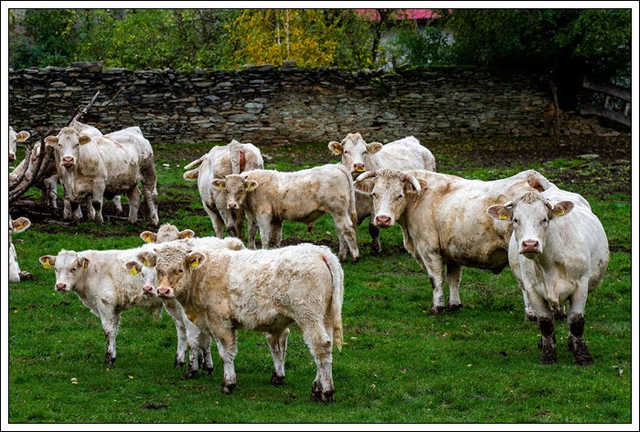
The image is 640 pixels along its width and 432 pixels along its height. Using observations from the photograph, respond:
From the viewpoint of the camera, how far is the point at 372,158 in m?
18.0

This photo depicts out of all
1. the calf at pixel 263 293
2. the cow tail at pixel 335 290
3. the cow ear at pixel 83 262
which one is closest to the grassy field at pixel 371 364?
the calf at pixel 263 293

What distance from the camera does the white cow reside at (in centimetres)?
1855

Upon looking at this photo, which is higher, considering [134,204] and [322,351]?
[322,351]

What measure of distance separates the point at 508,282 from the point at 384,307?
7.93 feet

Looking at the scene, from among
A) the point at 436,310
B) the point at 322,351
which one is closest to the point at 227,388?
the point at 322,351

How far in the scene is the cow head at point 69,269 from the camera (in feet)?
37.8

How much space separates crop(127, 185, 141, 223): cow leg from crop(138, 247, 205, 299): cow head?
30.6 ft

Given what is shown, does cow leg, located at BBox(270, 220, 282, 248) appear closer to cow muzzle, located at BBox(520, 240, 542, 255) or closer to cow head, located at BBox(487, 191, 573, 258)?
cow head, located at BBox(487, 191, 573, 258)

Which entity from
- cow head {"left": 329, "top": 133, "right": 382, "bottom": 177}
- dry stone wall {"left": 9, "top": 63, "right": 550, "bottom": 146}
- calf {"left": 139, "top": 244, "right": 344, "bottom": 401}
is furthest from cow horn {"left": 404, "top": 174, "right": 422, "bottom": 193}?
dry stone wall {"left": 9, "top": 63, "right": 550, "bottom": 146}

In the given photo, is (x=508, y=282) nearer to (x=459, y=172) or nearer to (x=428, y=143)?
(x=459, y=172)

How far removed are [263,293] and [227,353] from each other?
2.73 feet

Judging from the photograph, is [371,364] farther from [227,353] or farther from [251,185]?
[251,185]

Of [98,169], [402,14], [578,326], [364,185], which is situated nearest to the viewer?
[578,326]

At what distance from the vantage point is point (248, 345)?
1183 cm
